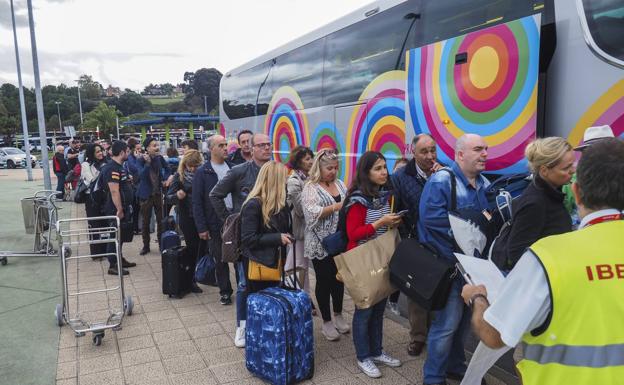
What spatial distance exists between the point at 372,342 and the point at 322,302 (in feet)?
2.28

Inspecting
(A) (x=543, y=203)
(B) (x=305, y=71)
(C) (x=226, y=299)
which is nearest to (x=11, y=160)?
(B) (x=305, y=71)

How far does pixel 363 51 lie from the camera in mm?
7027

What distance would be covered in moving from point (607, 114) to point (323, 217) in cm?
236

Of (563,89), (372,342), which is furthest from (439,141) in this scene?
(372,342)

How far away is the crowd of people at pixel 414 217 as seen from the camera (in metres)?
1.42

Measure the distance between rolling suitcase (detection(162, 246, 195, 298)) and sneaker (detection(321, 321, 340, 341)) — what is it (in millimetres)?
2148

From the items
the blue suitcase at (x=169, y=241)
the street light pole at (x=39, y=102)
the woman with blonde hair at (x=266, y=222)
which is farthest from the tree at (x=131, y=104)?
the woman with blonde hair at (x=266, y=222)

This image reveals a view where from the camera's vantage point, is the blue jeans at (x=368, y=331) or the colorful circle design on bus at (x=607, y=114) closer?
the colorful circle design on bus at (x=607, y=114)

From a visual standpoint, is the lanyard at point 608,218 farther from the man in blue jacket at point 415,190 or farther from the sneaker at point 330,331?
the sneaker at point 330,331

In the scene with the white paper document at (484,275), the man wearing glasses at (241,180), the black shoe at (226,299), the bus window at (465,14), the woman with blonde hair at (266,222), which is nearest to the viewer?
the white paper document at (484,275)

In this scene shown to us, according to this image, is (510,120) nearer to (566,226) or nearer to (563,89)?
(563,89)

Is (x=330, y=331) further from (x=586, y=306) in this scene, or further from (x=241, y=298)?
(x=586, y=306)

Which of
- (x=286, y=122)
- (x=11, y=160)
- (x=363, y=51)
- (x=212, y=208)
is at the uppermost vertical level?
(x=363, y=51)

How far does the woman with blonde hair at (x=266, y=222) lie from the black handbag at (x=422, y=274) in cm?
88
